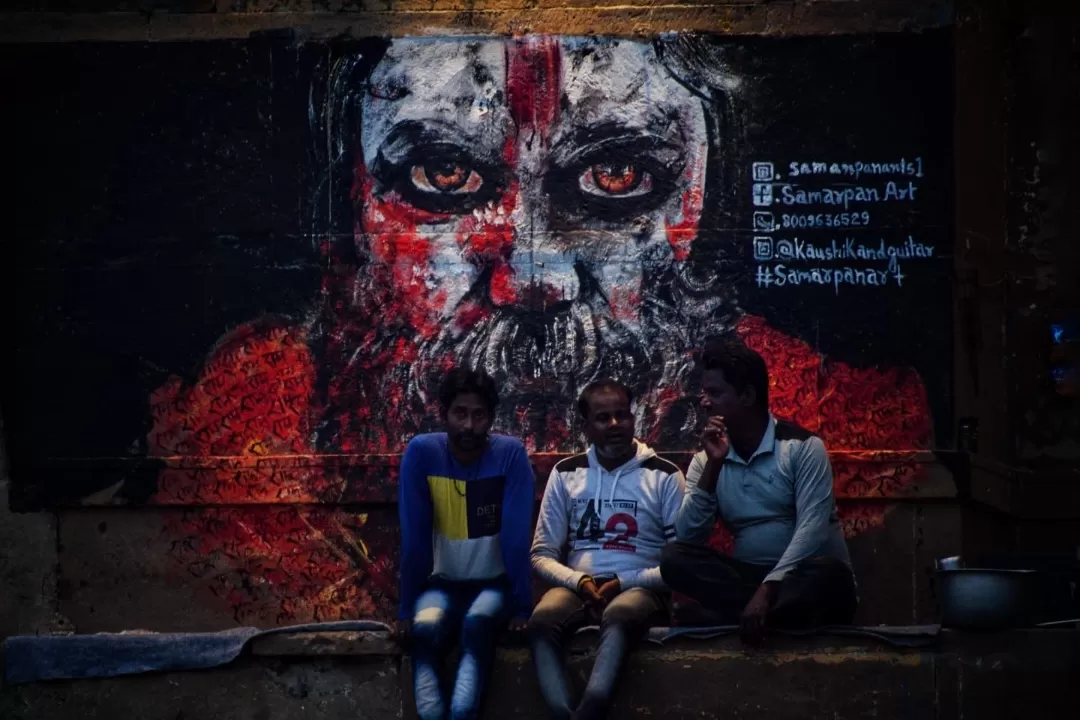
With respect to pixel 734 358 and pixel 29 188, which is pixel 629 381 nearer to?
pixel 734 358

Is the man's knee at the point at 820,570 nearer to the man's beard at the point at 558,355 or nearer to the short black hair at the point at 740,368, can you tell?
the short black hair at the point at 740,368

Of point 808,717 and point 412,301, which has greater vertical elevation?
point 412,301

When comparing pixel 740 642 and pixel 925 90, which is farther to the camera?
pixel 925 90

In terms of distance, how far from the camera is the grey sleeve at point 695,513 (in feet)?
21.2

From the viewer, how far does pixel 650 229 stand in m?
8.07

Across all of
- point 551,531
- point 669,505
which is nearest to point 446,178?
point 551,531

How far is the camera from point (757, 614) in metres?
6.17

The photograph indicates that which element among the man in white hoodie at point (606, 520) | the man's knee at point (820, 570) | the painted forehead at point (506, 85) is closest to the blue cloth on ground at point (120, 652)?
the man in white hoodie at point (606, 520)

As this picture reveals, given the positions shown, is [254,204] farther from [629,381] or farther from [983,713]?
[983,713]

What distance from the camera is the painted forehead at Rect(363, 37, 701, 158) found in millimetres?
8039

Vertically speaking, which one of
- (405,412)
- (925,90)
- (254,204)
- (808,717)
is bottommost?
(808,717)

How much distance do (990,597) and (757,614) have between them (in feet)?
3.40

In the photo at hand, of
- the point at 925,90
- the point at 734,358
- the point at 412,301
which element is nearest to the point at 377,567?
the point at 412,301

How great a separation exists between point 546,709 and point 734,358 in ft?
5.76
